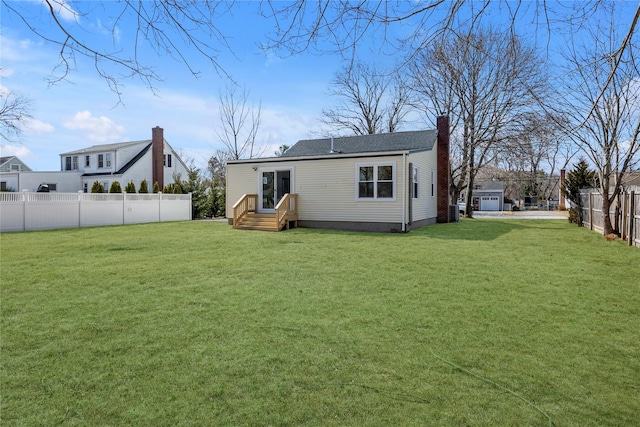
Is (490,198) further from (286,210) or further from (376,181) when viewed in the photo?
(286,210)

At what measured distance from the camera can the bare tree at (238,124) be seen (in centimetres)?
2995

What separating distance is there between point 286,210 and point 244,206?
2.10 meters

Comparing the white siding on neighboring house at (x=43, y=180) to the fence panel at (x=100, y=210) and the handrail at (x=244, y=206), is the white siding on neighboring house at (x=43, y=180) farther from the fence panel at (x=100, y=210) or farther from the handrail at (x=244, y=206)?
the handrail at (x=244, y=206)

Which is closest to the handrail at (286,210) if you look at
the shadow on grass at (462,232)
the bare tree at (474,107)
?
the shadow on grass at (462,232)

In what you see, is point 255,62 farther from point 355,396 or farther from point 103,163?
point 103,163

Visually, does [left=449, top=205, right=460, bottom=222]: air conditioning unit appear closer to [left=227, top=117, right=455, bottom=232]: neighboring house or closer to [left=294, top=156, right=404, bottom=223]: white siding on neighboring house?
[left=227, top=117, right=455, bottom=232]: neighboring house

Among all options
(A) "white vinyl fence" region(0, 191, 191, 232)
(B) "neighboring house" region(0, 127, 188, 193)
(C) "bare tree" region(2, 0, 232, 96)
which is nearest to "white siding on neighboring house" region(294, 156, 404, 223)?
(A) "white vinyl fence" region(0, 191, 191, 232)

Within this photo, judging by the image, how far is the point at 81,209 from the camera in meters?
16.3

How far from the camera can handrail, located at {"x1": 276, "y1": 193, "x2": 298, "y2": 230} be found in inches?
548

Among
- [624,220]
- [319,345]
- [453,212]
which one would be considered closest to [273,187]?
[453,212]

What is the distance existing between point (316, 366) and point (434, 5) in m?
3.04

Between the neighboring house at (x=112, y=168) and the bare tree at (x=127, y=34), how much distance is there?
26.4 meters

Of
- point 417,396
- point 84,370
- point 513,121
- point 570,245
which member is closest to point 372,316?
point 417,396

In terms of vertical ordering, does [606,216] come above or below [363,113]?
below
